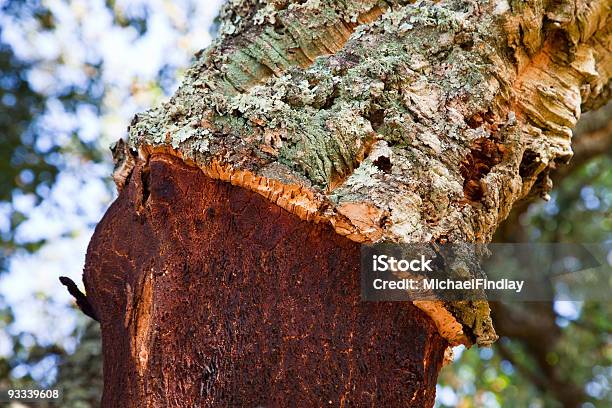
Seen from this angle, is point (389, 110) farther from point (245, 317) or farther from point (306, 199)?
point (245, 317)

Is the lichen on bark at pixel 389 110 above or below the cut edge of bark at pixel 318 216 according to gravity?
above

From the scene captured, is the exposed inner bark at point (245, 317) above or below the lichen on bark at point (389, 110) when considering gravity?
below

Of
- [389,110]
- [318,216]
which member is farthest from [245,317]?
[389,110]

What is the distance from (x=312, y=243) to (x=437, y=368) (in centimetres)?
32

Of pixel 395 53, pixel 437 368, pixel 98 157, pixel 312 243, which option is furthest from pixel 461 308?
pixel 98 157

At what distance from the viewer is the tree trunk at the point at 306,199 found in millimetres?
1139

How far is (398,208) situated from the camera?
1.17m

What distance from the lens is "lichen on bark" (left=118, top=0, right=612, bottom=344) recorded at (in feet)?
3.94

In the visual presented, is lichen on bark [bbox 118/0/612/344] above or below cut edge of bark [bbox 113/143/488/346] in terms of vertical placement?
above

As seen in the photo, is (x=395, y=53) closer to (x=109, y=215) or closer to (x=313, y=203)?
(x=313, y=203)

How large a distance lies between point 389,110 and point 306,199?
290 millimetres

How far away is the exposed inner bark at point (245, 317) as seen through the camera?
112 cm

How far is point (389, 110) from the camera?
1.34 m

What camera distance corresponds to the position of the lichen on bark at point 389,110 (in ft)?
3.94
